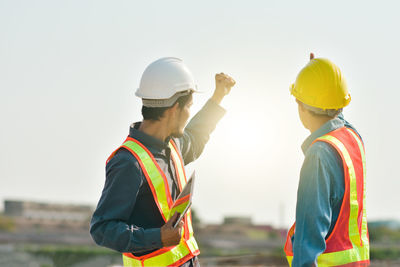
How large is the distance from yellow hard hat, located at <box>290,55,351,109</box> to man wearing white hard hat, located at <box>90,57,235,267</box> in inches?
27.6

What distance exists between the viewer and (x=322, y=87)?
412 centimetres

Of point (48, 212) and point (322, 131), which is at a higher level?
point (322, 131)

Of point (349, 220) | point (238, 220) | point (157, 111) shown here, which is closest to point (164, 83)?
point (157, 111)

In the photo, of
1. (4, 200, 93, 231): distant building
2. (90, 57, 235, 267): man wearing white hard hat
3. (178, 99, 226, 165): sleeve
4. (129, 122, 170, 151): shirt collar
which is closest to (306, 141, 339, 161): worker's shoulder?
(90, 57, 235, 267): man wearing white hard hat

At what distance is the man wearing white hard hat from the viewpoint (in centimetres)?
391

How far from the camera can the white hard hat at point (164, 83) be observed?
425cm

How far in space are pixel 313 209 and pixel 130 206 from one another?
1.03 metres

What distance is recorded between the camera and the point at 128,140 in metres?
4.26

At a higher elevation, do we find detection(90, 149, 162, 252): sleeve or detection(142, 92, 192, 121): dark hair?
detection(142, 92, 192, 121): dark hair

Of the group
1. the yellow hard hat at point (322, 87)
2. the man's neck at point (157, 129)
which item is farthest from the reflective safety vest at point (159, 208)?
the yellow hard hat at point (322, 87)

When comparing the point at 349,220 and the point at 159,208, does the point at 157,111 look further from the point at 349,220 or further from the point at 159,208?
the point at 349,220

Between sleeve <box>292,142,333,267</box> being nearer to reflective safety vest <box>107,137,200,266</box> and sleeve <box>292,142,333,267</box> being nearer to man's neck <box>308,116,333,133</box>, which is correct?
man's neck <box>308,116,333,133</box>

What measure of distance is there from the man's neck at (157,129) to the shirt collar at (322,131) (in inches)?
33.1

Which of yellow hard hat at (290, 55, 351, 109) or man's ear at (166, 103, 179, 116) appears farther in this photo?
man's ear at (166, 103, 179, 116)
